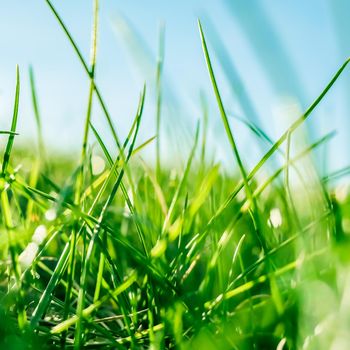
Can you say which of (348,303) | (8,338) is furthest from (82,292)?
(348,303)

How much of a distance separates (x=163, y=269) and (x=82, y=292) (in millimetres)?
96

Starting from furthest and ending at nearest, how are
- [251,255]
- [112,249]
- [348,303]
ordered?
1. [251,255]
2. [112,249]
3. [348,303]

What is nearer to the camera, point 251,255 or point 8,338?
point 8,338

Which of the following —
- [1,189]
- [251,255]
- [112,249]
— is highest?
[1,189]

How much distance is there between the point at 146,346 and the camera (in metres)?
0.39

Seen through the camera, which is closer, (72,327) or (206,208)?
(72,327)

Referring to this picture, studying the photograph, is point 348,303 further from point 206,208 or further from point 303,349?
point 206,208

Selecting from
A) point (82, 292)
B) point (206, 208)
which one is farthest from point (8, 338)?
point (206, 208)

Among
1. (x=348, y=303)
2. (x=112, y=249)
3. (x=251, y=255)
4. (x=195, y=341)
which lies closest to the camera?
(x=348, y=303)

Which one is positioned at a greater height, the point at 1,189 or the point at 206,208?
the point at 1,189

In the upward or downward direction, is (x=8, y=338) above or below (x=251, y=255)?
above

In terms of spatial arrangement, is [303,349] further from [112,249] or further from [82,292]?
[112,249]

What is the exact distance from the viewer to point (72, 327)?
41 centimetres

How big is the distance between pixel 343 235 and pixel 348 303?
0.14 meters
